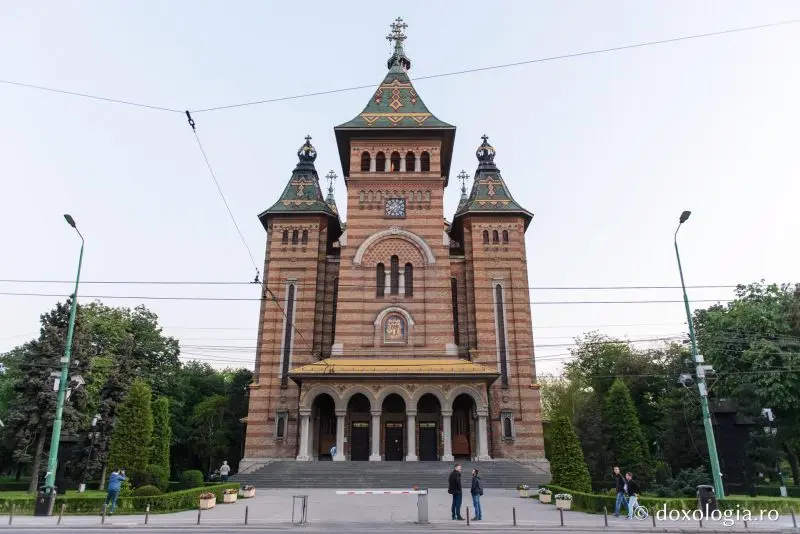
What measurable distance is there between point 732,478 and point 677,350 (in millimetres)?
21995

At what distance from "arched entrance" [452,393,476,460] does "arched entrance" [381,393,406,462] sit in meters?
3.15

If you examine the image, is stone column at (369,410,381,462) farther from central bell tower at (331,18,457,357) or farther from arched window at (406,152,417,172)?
arched window at (406,152,417,172)

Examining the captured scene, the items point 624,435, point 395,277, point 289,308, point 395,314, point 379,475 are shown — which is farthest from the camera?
point 395,277

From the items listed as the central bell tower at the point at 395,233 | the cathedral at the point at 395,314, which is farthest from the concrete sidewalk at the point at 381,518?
the central bell tower at the point at 395,233

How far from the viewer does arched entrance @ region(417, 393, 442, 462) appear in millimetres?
32156

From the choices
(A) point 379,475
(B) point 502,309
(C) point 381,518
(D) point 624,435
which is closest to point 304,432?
(A) point 379,475

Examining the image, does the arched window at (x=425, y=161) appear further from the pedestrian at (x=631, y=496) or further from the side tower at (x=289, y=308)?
the pedestrian at (x=631, y=496)

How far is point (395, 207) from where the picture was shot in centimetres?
3725

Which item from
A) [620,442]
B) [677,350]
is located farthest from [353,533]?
[677,350]

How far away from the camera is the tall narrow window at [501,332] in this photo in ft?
111

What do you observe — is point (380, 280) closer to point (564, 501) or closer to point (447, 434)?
point (447, 434)

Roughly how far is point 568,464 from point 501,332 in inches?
543

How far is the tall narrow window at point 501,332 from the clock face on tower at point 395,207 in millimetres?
8110

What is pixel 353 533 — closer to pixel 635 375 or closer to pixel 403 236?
pixel 403 236
